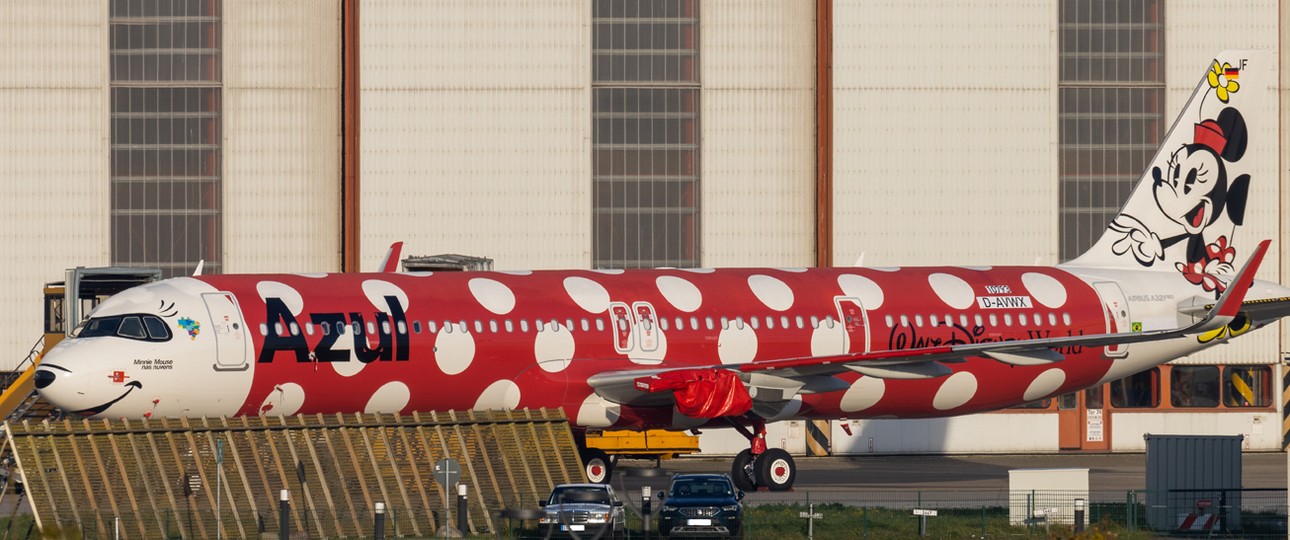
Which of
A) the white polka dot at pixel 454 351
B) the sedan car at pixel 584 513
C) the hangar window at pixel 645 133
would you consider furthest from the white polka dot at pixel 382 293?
the hangar window at pixel 645 133

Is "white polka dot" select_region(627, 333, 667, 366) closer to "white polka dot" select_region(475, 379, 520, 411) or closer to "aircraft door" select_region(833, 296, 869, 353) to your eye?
"white polka dot" select_region(475, 379, 520, 411)

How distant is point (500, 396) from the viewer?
137 ft

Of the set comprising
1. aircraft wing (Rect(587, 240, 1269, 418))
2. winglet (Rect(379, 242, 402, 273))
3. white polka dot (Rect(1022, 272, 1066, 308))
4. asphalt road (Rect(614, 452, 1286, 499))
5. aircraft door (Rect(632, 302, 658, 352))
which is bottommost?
asphalt road (Rect(614, 452, 1286, 499))

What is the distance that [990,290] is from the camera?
47.5 metres

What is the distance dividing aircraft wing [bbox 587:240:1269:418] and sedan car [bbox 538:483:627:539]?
7.44 meters

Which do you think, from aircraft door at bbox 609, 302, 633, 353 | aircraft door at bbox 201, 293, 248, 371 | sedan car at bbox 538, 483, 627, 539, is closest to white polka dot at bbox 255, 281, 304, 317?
aircraft door at bbox 201, 293, 248, 371

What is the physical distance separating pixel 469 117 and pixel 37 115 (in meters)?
13.7

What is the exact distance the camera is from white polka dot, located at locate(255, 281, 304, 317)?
132ft

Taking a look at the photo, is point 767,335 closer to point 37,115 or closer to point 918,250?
point 918,250

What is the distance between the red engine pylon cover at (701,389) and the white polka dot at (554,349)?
196cm

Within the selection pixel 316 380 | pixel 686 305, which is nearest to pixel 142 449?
pixel 316 380

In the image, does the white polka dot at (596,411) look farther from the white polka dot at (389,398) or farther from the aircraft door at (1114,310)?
the aircraft door at (1114,310)

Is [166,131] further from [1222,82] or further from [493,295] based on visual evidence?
[1222,82]

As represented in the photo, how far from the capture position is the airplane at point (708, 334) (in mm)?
39125
